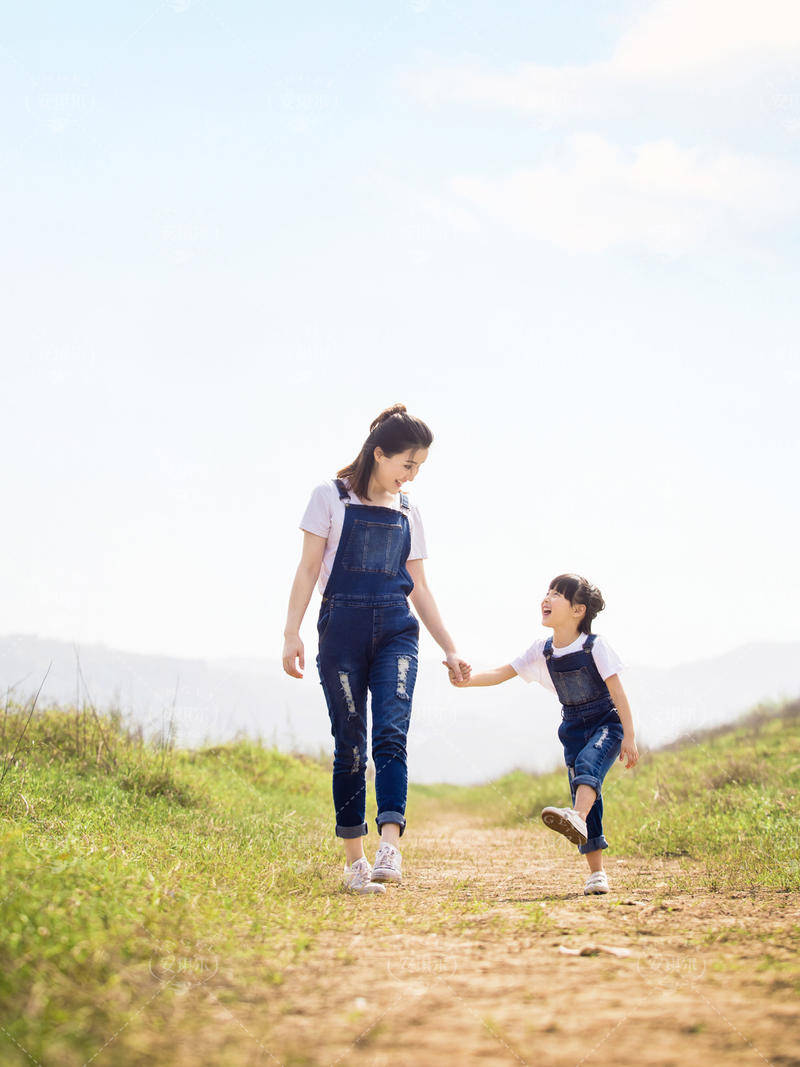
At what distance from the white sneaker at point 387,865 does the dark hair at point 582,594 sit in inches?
62.1

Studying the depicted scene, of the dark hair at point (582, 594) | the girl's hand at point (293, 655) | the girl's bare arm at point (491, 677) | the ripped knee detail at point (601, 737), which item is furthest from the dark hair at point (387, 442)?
the ripped knee detail at point (601, 737)

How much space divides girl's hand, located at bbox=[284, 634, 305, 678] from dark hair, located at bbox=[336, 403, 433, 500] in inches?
32.6

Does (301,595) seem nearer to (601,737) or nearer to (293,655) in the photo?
(293,655)

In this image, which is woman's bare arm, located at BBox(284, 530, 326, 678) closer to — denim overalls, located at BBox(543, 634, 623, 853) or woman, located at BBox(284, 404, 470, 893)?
woman, located at BBox(284, 404, 470, 893)

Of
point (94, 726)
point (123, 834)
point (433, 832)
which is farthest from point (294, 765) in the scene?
point (123, 834)

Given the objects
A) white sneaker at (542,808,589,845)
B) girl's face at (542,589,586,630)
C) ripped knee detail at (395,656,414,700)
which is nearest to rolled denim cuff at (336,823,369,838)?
ripped knee detail at (395,656,414,700)

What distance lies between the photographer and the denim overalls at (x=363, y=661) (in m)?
4.38

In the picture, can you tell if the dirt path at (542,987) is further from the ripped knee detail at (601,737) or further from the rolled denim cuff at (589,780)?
the ripped knee detail at (601,737)

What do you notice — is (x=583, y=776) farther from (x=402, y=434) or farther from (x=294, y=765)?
(x=294, y=765)

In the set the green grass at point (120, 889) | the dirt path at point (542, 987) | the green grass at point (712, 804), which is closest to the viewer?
the dirt path at point (542, 987)

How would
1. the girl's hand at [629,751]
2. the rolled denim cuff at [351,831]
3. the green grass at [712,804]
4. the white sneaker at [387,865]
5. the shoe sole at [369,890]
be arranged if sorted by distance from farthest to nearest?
the green grass at [712,804] < the girl's hand at [629,751] < the rolled denim cuff at [351,831] < the white sneaker at [387,865] < the shoe sole at [369,890]

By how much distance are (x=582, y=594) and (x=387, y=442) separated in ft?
4.44

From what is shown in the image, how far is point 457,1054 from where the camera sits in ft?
5.85

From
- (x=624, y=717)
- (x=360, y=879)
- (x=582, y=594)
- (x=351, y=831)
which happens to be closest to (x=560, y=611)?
(x=582, y=594)
